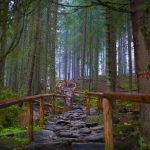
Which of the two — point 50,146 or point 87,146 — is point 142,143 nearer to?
point 87,146

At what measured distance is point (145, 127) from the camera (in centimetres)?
706

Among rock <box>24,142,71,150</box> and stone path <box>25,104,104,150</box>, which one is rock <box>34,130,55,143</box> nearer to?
stone path <box>25,104,104,150</box>

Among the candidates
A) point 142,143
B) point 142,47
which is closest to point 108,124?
point 142,143

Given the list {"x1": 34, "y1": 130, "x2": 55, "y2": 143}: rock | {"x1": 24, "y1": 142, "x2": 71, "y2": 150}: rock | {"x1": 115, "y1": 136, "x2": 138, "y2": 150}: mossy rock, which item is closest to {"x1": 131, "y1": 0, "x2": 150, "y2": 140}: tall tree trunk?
{"x1": 115, "y1": 136, "x2": 138, "y2": 150}: mossy rock

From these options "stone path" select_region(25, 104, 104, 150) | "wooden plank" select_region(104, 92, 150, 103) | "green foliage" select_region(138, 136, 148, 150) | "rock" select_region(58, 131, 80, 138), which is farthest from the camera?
"rock" select_region(58, 131, 80, 138)

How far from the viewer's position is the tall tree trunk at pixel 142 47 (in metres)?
7.01

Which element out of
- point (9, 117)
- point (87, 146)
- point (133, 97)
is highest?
point (133, 97)

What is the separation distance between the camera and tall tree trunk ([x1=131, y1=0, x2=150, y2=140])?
276 inches

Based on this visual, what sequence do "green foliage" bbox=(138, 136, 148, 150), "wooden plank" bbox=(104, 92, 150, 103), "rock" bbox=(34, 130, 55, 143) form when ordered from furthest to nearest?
1. "rock" bbox=(34, 130, 55, 143)
2. "green foliage" bbox=(138, 136, 148, 150)
3. "wooden plank" bbox=(104, 92, 150, 103)

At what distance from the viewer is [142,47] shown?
7.16 m

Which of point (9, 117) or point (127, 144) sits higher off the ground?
point (9, 117)

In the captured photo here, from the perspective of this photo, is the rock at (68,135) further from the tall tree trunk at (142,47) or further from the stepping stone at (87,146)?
the tall tree trunk at (142,47)

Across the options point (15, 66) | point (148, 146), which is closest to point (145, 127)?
point (148, 146)

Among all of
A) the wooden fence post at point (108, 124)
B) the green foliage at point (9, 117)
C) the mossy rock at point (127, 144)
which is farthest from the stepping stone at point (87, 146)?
the green foliage at point (9, 117)
